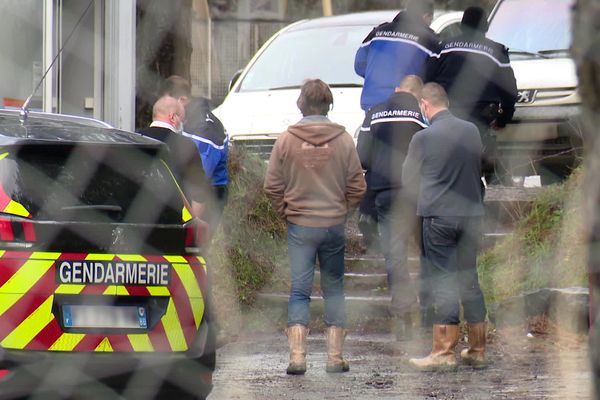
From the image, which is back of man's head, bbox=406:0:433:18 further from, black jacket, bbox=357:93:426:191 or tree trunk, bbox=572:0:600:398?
tree trunk, bbox=572:0:600:398

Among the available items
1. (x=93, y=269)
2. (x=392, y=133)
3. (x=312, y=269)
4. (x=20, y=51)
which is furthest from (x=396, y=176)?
(x=93, y=269)

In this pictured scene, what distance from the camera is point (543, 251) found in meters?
7.45

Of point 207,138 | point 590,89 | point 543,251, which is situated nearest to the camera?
point 590,89

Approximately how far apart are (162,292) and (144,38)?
5.15 metres

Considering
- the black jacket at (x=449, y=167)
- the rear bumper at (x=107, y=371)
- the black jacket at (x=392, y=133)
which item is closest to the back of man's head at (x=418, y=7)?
the black jacket at (x=392, y=133)

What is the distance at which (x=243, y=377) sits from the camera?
5871mm

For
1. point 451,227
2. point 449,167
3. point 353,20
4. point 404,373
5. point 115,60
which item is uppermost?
point 353,20

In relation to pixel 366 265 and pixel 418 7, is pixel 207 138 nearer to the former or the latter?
pixel 418 7

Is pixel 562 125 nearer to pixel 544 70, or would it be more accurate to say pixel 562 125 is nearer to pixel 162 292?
pixel 544 70

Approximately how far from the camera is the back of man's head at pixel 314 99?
19.9 ft

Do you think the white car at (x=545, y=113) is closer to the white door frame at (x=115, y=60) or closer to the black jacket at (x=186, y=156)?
the white door frame at (x=115, y=60)

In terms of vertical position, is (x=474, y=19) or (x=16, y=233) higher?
(x=474, y=19)

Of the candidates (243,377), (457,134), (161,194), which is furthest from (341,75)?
(161,194)

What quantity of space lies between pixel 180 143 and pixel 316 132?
72 centimetres
